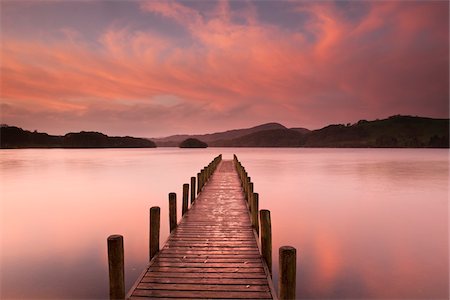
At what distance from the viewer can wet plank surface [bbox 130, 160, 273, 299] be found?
551cm

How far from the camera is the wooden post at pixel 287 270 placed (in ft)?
15.9

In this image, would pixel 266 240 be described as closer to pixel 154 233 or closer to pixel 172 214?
pixel 154 233

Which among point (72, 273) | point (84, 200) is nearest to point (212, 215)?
point (72, 273)

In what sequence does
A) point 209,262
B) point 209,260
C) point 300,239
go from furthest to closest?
point 300,239 → point 209,260 → point 209,262

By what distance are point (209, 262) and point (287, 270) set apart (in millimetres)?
2282

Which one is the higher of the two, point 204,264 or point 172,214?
point 172,214

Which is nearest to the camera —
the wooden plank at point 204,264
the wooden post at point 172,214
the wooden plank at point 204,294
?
the wooden plank at point 204,294

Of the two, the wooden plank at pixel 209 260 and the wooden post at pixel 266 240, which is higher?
the wooden post at pixel 266 240

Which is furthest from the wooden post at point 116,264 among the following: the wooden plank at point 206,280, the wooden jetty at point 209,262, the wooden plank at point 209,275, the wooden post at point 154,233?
the wooden post at point 154,233

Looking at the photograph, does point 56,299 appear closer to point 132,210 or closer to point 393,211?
point 132,210

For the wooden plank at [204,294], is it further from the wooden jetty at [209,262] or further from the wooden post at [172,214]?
the wooden post at [172,214]

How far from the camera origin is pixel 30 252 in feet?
34.2

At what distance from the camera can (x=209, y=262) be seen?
672 cm

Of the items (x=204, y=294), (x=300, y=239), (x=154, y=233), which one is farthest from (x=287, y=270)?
(x=300, y=239)
